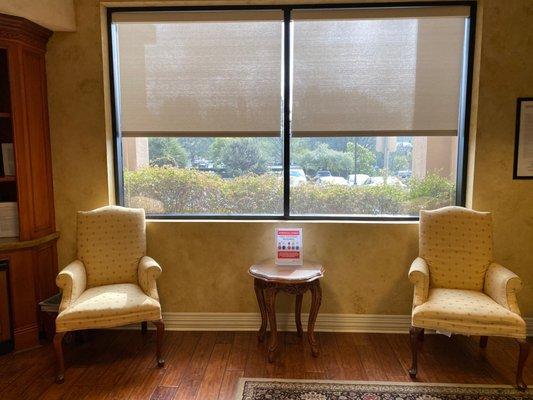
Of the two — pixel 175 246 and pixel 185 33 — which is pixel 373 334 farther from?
pixel 185 33

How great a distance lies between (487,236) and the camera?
2949 mm

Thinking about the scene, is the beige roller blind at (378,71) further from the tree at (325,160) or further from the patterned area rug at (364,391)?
the patterned area rug at (364,391)

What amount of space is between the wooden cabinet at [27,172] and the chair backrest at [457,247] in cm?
288

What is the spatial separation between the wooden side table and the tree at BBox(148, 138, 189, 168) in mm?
1088

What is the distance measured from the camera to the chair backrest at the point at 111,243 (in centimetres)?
306

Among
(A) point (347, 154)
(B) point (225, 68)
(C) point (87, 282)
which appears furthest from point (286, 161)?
(C) point (87, 282)

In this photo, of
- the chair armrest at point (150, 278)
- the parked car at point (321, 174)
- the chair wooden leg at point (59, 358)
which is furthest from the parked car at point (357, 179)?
the chair wooden leg at point (59, 358)

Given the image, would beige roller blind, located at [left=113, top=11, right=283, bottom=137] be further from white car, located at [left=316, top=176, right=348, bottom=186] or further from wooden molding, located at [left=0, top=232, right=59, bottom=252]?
wooden molding, located at [left=0, top=232, right=59, bottom=252]

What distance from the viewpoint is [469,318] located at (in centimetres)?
249

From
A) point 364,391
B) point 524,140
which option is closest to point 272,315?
point 364,391

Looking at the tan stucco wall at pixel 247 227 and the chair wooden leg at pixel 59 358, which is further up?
the tan stucco wall at pixel 247 227

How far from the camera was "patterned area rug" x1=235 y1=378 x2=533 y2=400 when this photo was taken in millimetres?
2441

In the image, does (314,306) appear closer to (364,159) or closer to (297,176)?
(297,176)

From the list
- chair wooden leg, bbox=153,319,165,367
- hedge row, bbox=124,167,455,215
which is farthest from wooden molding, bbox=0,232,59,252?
chair wooden leg, bbox=153,319,165,367
